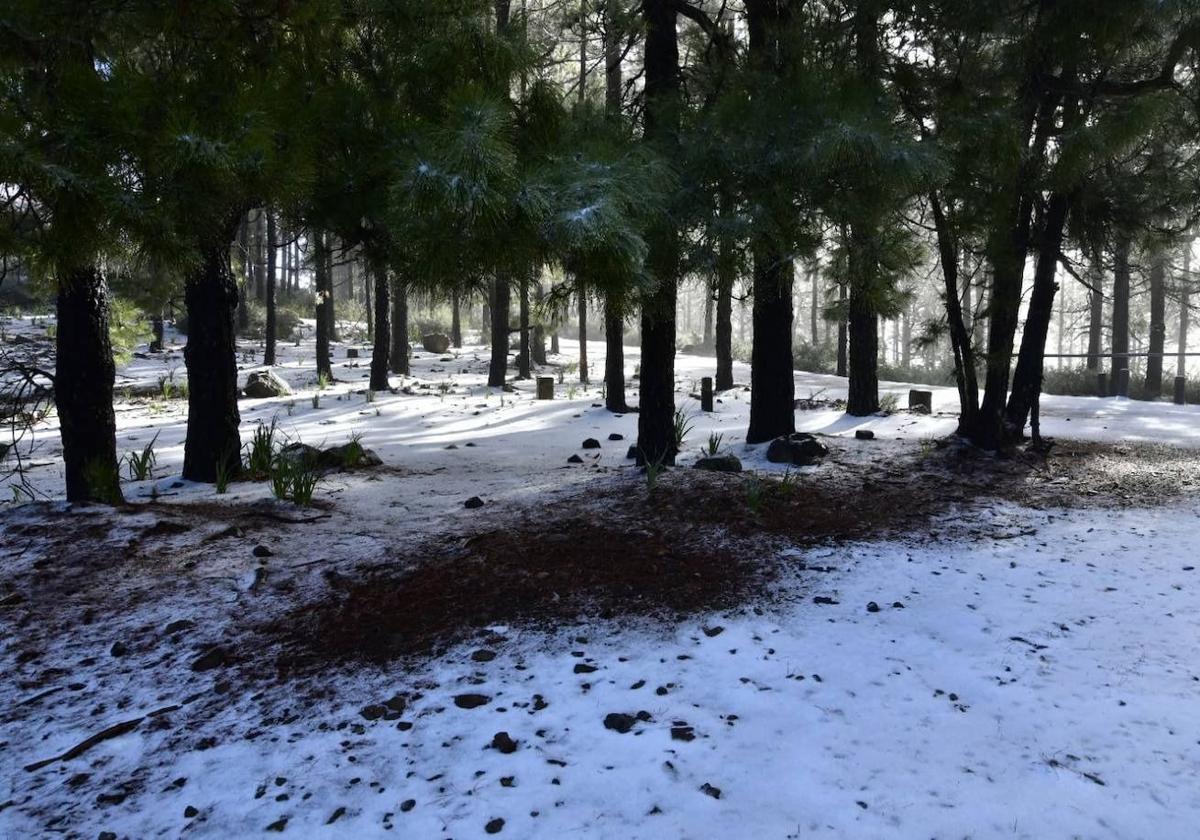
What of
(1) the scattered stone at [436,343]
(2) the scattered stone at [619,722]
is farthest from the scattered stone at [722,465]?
(1) the scattered stone at [436,343]

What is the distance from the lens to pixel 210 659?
3133 millimetres

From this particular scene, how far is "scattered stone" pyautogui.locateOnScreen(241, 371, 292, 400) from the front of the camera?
13492 mm

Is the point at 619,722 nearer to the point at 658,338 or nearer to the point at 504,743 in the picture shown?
the point at 504,743

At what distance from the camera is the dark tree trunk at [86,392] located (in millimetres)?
4980

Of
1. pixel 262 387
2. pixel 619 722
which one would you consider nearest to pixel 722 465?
pixel 619 722

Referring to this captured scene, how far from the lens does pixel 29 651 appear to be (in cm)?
319

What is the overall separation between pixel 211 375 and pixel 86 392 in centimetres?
137

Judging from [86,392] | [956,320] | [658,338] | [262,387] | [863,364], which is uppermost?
[956,320]

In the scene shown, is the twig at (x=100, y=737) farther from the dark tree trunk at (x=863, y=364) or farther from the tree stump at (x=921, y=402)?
the tree stump at (x=921, y=402)

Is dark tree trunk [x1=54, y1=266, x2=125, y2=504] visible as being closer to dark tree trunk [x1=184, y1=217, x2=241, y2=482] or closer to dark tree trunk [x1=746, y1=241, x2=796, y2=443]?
dark tree trunk [x1=184, y1=217, x2=241, y2=482]

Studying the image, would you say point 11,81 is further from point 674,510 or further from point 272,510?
point 674,510

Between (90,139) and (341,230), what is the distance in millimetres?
1339

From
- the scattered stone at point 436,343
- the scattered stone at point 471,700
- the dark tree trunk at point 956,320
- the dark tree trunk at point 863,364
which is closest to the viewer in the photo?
the scattered stone at point 471,700

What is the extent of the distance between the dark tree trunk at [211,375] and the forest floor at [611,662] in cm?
69
